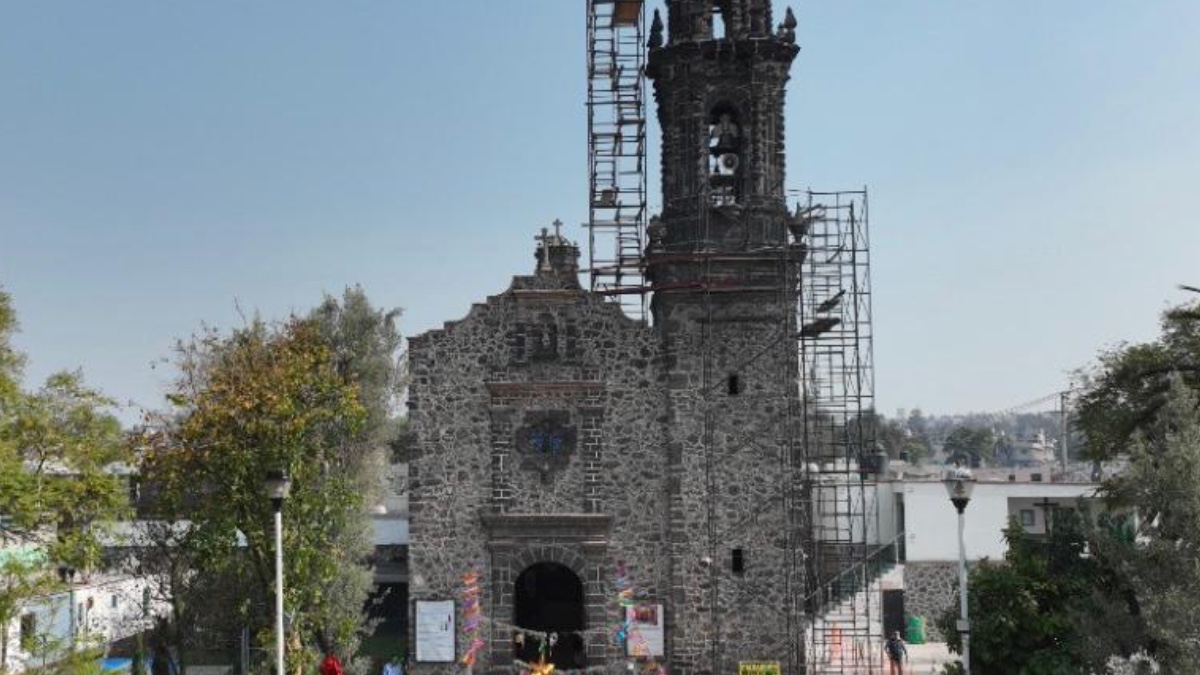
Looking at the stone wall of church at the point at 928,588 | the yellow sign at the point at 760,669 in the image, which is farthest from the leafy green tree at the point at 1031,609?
the stone wall of church at the point at 928,588

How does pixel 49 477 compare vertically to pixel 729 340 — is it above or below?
below

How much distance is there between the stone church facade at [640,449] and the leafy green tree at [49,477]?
9749 millimetres

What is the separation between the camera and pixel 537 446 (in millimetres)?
29562

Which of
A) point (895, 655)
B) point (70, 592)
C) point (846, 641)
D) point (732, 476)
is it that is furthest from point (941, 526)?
point (70, 592)

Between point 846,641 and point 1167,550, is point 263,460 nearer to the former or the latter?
point 846,641

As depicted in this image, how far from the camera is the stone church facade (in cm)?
2917

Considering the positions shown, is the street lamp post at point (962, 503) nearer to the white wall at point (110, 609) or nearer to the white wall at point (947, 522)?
the white wall at point (947, 522)

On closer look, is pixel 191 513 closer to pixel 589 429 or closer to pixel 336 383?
pixel 336 383

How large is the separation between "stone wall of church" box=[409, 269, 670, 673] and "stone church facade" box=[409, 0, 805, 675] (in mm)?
31

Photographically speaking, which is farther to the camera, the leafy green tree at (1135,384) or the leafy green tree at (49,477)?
the leafy green tree at (1135,384)

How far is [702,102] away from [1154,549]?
1490cm

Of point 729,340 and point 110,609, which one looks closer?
point 729,340

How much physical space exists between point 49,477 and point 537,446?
1199cm

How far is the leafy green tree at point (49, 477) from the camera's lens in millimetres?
17906
